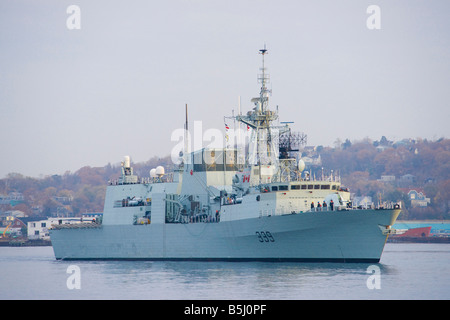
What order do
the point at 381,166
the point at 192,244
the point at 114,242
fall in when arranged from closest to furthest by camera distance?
the point at 192,244 → the point at 114,242 → the point at 381,166

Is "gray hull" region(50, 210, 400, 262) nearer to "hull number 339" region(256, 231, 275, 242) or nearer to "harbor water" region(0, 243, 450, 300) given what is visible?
"hull number 339" region(256, 231, 275, 242)

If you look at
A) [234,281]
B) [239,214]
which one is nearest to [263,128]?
[239,214]

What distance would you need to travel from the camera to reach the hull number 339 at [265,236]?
4612 cm

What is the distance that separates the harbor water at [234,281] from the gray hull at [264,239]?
0.78 metres

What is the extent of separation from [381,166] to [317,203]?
99820mm

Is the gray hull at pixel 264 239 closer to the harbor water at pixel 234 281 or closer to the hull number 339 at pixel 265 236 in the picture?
the hull number 339 at pixel 265 236

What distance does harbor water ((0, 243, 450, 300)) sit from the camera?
1373 inches

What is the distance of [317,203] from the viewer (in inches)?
1832

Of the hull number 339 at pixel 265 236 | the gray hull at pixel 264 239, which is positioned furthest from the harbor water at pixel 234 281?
the hull number 339 at pixel 265 236

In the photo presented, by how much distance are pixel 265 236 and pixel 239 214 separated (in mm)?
2757

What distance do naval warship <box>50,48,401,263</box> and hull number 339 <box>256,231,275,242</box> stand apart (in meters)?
0.07
